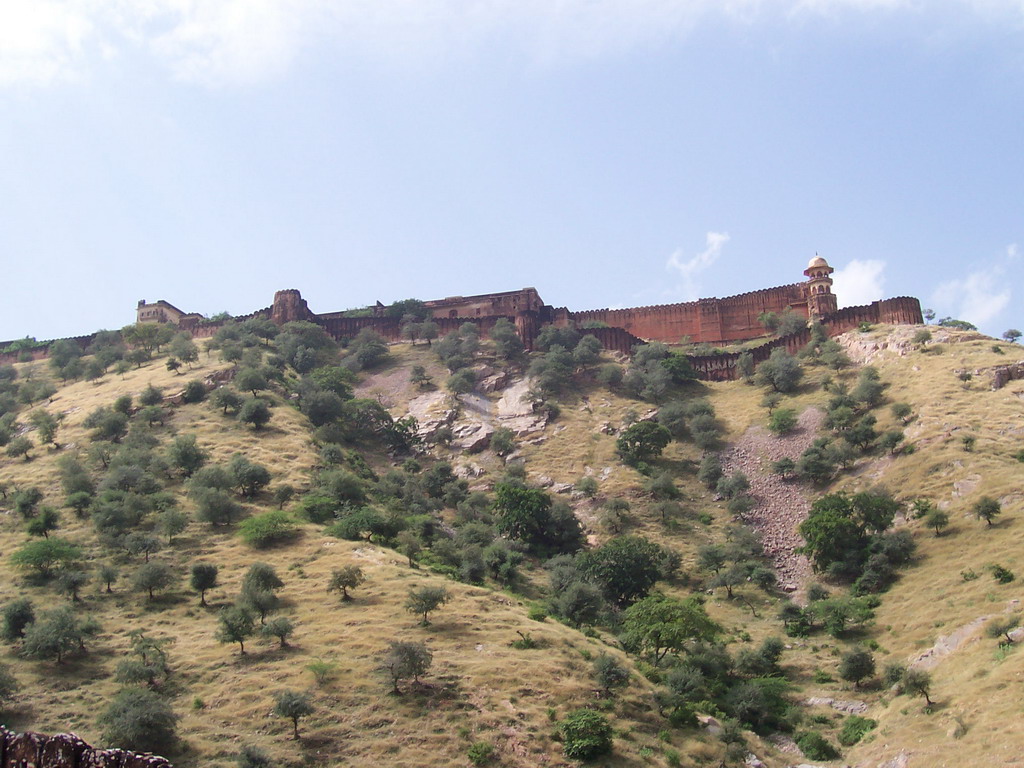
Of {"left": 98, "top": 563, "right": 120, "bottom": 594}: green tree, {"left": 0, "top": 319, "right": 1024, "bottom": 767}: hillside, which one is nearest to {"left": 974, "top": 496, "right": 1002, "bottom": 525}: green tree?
{"left": 0, "top": 319, "right": 1024, "bottom": 767}: hillside

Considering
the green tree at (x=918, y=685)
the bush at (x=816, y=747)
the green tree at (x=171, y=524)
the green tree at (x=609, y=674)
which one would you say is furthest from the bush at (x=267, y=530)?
the green tree at (x=918, y=685)

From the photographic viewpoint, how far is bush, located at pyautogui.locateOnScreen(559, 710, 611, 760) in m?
28.4

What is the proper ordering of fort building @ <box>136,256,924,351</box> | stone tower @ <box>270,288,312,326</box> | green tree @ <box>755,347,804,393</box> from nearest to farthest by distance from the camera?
green tree @ <box>755,347,804,393</box>, fort building @ <box>136,256,924,351</box>, stone tower @ <box>270,288,312,326</box>

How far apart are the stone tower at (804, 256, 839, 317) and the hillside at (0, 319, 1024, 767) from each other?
9.33 metres

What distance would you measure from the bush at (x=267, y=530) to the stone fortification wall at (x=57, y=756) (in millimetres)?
38705

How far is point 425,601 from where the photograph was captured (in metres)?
35.5

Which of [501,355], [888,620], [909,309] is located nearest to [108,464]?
[501,355]

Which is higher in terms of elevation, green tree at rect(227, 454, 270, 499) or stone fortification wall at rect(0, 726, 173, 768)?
green tree at rect(227, 454, 270, 499)

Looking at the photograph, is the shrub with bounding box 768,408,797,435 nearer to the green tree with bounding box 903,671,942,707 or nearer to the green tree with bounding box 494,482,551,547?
the green tree with bounding box 494,482,551,547

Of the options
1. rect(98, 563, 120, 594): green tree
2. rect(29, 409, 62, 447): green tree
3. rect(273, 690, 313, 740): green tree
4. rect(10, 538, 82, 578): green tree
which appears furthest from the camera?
rect(29, 409, 62, 447): green tree

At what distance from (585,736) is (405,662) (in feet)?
21.0

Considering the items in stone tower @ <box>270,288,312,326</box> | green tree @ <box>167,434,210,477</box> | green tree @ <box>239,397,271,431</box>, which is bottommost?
green tree @ <box>167,434,210,477</box>

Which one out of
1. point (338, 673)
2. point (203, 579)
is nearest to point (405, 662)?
point (338, 673)

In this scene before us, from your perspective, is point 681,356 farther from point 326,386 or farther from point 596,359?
point 326,386
